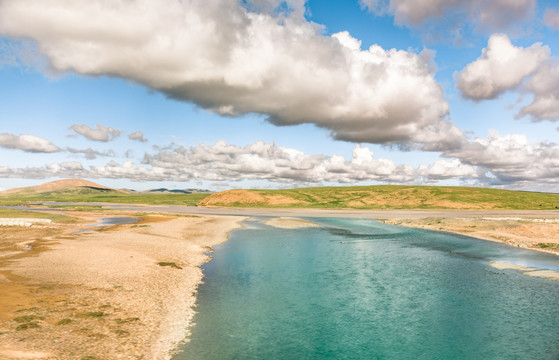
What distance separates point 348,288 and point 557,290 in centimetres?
→ 1840

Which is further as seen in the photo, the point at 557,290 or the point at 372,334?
the point at 557,290

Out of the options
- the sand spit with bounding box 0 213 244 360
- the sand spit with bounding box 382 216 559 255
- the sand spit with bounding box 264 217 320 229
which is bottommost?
the sand spit with bounding box 264 217 320 229

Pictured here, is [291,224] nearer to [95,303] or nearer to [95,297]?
[95,297]

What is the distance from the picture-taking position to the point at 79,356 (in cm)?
1605

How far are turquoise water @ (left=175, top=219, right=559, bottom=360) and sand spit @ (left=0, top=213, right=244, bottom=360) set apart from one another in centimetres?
201

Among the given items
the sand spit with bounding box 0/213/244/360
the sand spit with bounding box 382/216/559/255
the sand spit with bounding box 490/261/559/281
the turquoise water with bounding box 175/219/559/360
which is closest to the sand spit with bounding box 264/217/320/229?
the sand spit with bounding box 382/216/559/255

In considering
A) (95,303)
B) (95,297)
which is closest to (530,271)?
(95,303)

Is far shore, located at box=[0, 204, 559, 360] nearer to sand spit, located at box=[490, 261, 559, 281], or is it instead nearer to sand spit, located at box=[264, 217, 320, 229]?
sand spit, located at box=[490, 261, 559, 281]

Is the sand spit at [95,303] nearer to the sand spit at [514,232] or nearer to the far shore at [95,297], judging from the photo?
the far shore at [95,297]

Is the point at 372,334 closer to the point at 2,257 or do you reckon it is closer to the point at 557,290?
the point at 557,290

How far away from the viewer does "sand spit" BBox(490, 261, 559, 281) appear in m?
34.5

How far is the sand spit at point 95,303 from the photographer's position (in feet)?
56.2

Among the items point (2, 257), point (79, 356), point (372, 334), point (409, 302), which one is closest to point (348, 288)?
point (409, 302)

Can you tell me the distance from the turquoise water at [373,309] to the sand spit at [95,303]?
2.01 metres
